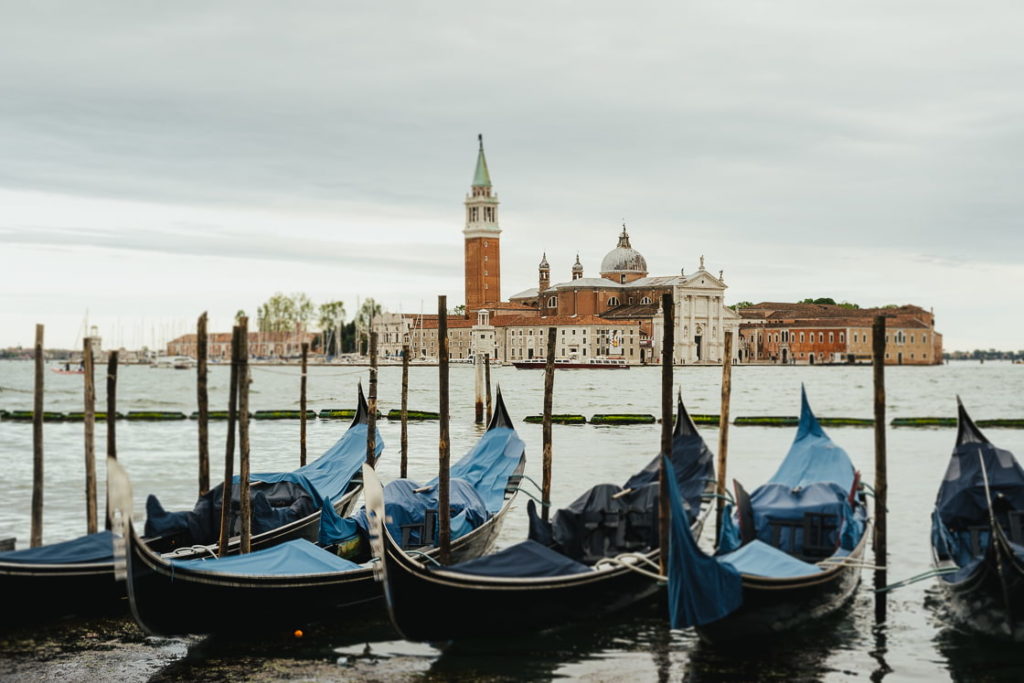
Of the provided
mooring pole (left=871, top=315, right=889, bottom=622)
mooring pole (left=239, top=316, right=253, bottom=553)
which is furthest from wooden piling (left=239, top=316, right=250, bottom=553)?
mooring pole (left=871, top=315, right=889, bottom=622)

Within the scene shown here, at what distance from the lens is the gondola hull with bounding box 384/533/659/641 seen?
22.2ft

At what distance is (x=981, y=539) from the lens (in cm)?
823

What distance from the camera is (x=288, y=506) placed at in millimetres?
9297

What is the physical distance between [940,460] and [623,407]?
18403 millimetres

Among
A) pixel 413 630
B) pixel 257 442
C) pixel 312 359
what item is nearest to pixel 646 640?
pixel 413 630

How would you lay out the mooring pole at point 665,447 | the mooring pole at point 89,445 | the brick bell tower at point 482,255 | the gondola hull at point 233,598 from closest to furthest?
1. the gondola hull at point 233,598
2. the mooring pole at point 665,447
3. the mooring pole at point 89,445
4. the brick bell tower at point 482,255

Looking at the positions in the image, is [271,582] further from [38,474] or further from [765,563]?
[765,563]

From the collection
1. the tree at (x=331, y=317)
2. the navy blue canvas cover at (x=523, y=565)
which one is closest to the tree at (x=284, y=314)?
the tree at (x=331, y=317)

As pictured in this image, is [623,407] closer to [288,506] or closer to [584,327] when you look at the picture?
[288,506]

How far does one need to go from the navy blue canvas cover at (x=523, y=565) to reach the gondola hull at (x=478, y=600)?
0.07 m

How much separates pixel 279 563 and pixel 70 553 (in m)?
1.41

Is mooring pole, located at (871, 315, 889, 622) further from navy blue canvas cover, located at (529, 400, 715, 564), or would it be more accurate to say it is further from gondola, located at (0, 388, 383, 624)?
gondola, located at (0, 388, 383, 624)

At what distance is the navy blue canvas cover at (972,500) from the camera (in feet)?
27.1

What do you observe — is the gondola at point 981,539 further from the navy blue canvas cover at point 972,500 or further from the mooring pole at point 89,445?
the mooring pole at point 89,445
